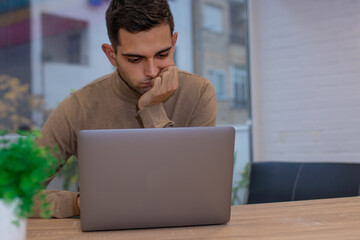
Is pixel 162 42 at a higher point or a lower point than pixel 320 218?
higher

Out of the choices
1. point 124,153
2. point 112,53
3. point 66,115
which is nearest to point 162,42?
point 112,53

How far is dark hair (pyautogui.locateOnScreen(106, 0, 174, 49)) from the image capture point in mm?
1479

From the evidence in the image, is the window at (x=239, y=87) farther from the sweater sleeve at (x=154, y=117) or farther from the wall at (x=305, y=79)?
the sweater sleeve at (x=154, y=117)

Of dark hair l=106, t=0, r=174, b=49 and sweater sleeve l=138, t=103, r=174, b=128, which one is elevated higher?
dark hair l=106, t=0, r=174, b=49

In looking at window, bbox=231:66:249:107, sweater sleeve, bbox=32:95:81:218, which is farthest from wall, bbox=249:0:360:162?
sweater sleeve, bbox=32:95:81:218

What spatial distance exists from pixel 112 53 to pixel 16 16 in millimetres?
1414

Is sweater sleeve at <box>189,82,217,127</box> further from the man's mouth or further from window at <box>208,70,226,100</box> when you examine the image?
window at <box>208,70,226,100</box>

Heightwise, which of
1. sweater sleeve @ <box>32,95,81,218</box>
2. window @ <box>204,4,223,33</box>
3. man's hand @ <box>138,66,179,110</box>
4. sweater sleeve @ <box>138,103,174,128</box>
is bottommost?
sweater sleeve @ <box>32,95,81,218</box>

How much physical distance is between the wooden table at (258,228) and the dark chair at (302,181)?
53 centimetres

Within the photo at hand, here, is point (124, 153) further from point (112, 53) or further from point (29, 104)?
point (29, 104)

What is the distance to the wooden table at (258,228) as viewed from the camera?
0.88m

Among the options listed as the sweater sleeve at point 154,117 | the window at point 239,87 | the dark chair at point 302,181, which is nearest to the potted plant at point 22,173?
the sweater sleeve at point 154,117

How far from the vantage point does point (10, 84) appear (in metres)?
2.72

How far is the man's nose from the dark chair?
72 cm
